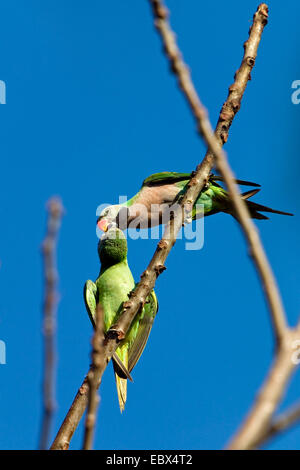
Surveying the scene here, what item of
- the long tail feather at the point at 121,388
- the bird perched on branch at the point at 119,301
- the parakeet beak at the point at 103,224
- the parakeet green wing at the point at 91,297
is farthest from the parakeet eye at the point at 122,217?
the long tail feather at the point at 121,388

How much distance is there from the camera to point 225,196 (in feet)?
20.6

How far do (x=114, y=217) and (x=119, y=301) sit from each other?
2.64 metres

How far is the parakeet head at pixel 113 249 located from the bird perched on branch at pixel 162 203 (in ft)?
3.02

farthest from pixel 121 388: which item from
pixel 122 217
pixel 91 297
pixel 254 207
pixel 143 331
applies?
pixel 122 217

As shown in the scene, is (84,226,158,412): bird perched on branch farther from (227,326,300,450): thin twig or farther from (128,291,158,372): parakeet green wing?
(227,326,300,450): thin twig

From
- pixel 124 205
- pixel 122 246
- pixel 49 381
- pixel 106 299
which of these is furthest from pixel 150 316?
pixel 49 381

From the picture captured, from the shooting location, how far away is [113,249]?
5555mm

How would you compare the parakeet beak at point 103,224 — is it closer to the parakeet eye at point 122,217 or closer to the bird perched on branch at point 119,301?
the parakeet eye at point 122,217

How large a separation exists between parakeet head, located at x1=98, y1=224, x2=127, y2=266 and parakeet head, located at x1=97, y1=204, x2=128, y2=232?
6.06ft

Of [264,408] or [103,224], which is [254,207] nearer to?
[103,224]

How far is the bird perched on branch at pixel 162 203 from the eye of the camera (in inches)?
245

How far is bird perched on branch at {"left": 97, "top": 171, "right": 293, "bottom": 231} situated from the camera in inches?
245

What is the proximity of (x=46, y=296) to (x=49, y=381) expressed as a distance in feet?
0.58
